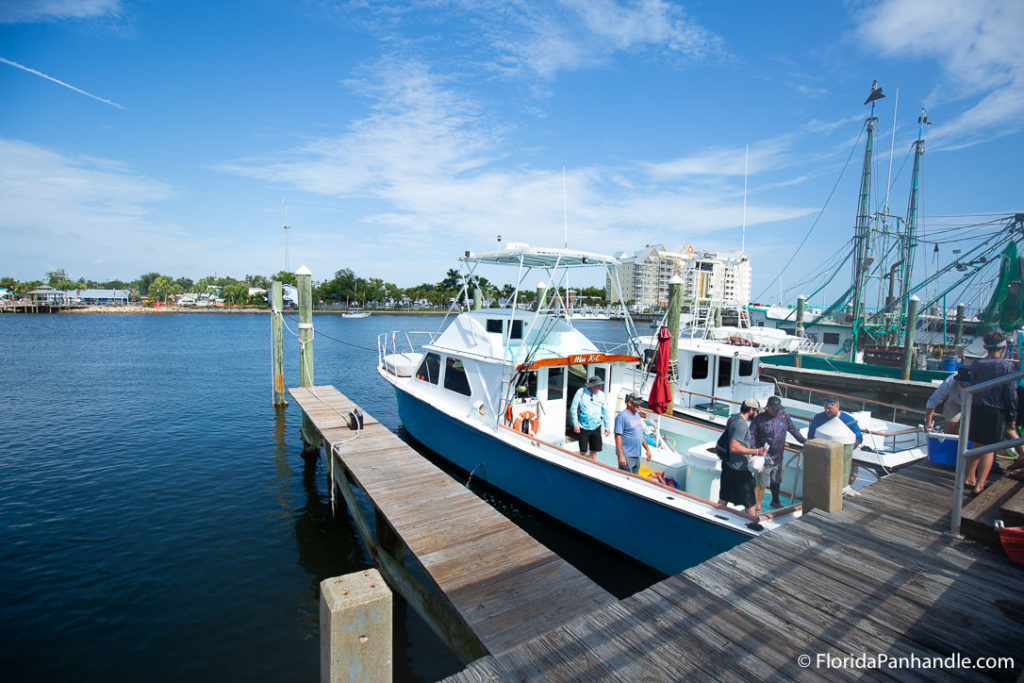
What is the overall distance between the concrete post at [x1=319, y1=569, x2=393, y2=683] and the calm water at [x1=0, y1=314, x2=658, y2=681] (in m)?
3.53

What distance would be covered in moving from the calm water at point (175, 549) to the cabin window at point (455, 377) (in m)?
1.99

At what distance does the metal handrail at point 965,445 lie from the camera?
3656 millimetres

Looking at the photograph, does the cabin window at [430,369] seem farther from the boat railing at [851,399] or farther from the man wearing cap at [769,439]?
the boat railing at [851,399]

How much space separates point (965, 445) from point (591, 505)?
469 centimetres

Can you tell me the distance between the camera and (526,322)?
10.7 m

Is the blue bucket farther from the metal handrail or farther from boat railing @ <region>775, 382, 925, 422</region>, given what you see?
boat railing @ <region>775, 382, 925, 422</region>

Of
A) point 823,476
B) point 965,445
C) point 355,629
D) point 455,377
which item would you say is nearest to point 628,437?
point 823,476

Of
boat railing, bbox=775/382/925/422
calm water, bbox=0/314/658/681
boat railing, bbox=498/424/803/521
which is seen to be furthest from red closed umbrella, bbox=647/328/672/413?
boat railing, bbox=775/382/925/422

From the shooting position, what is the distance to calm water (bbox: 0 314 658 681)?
227 inches

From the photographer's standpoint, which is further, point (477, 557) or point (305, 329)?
point (305, 329)

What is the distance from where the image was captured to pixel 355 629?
8.74 ft

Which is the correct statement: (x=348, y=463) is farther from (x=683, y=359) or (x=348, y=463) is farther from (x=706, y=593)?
(x=683, y=359)

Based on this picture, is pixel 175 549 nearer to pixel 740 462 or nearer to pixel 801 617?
pixel 740 462

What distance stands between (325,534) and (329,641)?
6735mm
